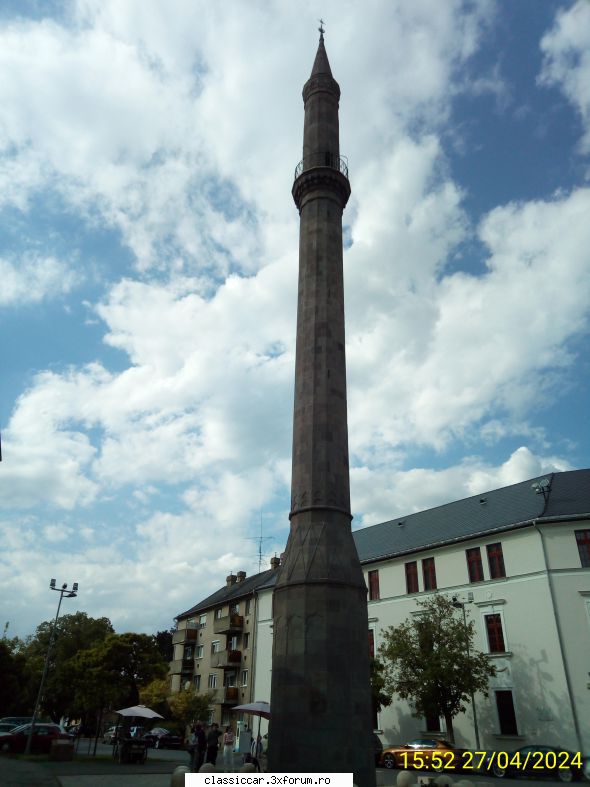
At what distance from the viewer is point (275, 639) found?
61.2ft

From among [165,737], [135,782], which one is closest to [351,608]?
[135,782]

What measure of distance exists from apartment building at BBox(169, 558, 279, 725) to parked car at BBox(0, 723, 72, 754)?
13.8 metres

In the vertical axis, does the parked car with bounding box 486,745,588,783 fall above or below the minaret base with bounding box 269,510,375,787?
below

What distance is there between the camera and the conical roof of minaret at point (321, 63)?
92.0 ft

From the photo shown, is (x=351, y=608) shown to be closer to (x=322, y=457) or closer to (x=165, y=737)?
(x=322, y=457)

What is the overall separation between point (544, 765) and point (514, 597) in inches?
331

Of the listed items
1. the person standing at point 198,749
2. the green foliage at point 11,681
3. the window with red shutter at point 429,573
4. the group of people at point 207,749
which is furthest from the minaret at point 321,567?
the green foliage at point 11,681

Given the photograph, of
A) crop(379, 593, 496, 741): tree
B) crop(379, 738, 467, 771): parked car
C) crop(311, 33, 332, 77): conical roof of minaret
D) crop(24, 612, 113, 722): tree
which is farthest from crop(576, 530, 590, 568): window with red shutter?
crop(24, 612, 113, 722): tree

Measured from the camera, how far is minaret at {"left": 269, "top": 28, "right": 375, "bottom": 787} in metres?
16.8

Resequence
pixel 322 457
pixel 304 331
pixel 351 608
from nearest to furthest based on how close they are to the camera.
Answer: pixel 351 608 → pixel 322 457 → pixel 304 331

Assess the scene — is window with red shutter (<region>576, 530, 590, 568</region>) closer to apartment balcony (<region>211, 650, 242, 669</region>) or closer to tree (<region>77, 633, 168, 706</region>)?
tree (<region>77, 633, 168, 706</region>)

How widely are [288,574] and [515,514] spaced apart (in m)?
19.0

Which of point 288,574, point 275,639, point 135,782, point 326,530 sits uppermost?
point 326,530
